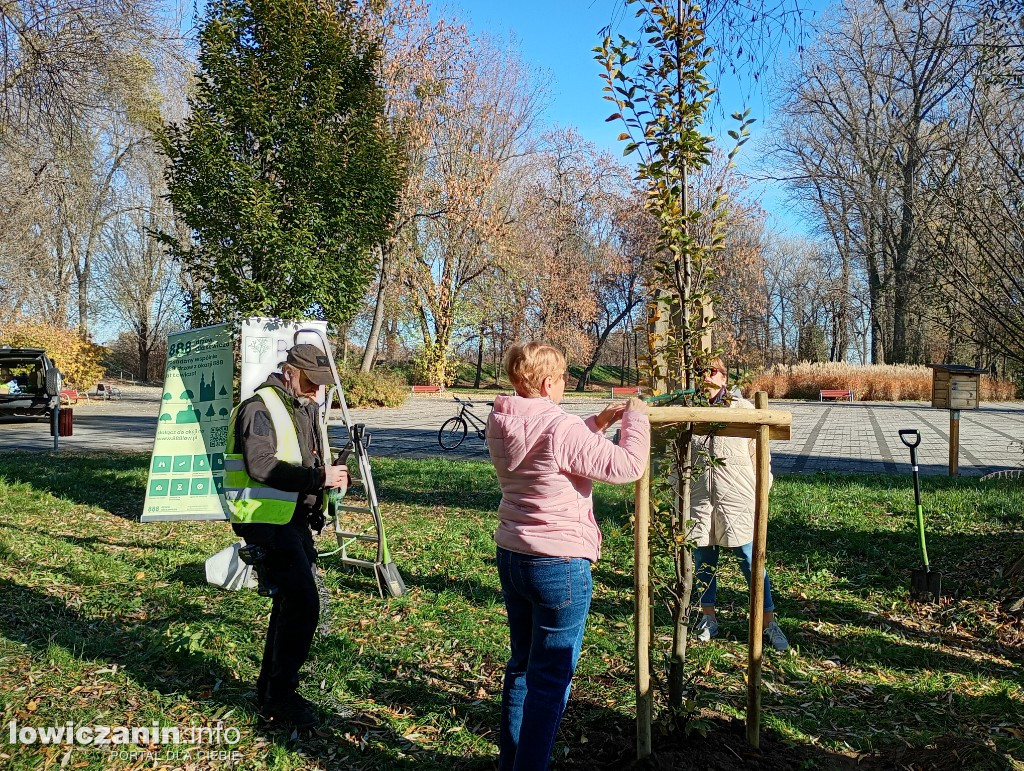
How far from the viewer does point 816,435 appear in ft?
55.9

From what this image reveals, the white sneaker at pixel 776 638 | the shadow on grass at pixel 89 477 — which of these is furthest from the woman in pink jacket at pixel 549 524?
the shadow on grass at pixel 89 477

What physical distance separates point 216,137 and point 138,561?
17.2 ft

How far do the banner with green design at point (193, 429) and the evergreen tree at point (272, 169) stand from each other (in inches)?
59.1

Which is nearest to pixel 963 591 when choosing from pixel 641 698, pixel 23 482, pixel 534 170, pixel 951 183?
pixel 951 183

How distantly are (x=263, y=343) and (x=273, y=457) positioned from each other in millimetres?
4107

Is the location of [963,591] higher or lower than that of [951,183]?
lower

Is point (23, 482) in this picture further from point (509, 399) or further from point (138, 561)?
point (509, 399)

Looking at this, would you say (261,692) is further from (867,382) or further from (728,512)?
(867,382)

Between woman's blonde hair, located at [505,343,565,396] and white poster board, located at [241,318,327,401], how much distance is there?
4678 millimetres

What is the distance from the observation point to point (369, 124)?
9.95 meters

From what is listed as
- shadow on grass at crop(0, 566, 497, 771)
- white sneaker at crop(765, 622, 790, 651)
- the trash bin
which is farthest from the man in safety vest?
the trash bin

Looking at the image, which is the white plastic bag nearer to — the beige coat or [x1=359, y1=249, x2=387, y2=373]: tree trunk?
the beige coat

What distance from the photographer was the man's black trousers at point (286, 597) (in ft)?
11.0

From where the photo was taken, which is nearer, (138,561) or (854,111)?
(138,561)
